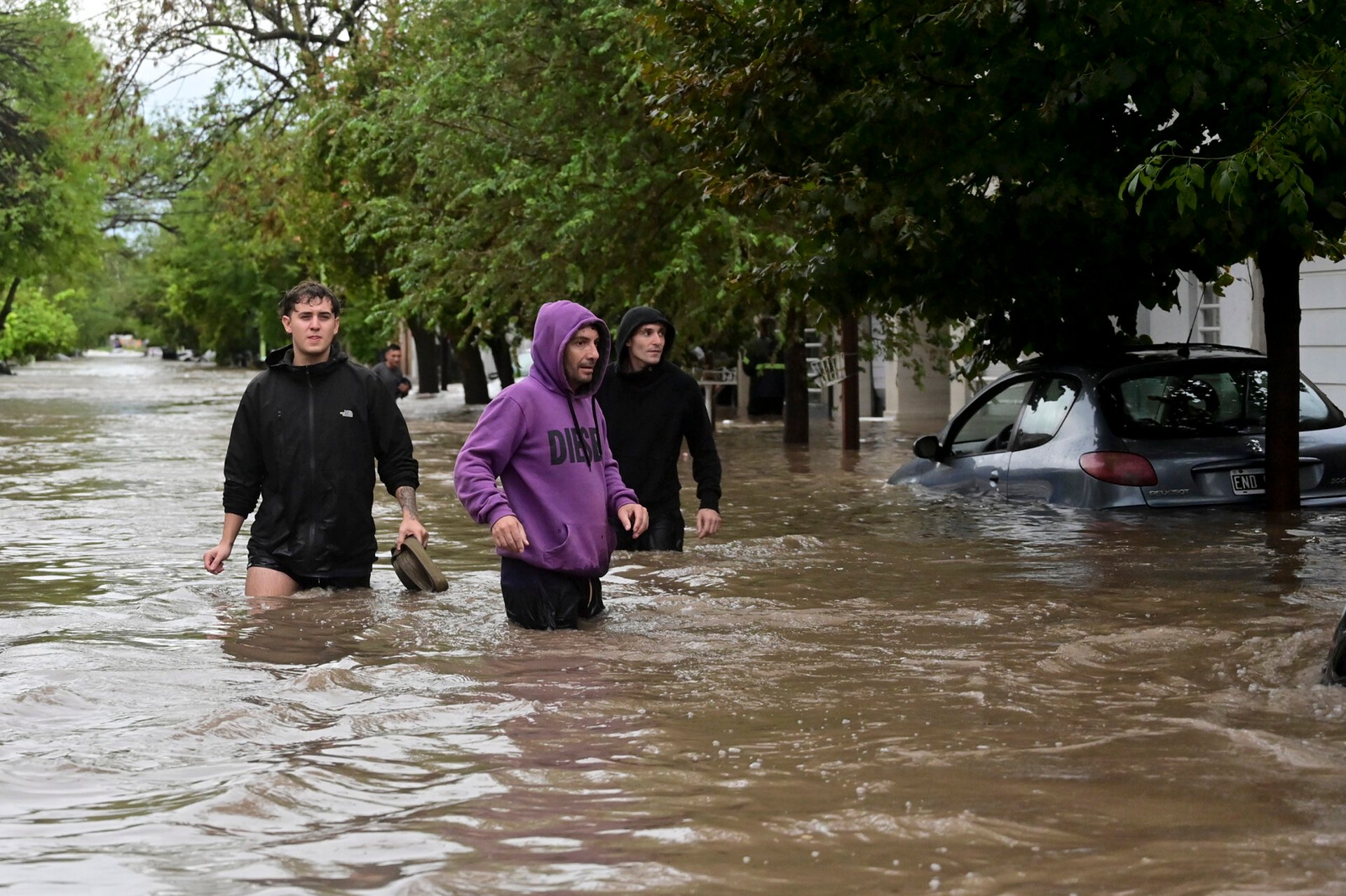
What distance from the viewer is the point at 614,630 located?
28.0ft

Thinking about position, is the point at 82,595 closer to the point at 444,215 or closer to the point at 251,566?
the point at 251,566

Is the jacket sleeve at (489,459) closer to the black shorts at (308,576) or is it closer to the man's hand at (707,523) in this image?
the black shorts at (308,576)

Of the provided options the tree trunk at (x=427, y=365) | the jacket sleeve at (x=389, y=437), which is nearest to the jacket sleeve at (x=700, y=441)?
the jacket sleeve at (x=389, y=437)

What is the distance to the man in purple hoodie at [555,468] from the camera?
7.98m

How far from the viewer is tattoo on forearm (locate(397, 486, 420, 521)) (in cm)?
908

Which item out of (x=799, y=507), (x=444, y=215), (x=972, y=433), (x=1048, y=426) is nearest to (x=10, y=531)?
(x=799, y=507)

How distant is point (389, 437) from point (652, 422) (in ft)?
5.45

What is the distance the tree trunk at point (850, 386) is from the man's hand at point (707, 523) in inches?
558

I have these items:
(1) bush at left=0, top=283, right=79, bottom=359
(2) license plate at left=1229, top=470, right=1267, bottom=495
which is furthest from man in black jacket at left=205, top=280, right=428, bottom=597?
(1) bush at left=0, top=283, right=79, bottom=359

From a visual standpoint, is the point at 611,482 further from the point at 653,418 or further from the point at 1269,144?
the point at 1269,144

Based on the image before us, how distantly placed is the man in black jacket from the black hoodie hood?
A: 1.56 metres

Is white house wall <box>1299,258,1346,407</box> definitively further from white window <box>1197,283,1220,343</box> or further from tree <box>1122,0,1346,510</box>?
tree <box>1122,0,1346,510</box>

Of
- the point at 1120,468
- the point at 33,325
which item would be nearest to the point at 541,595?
the point at 1120,468

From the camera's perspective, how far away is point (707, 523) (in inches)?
376
